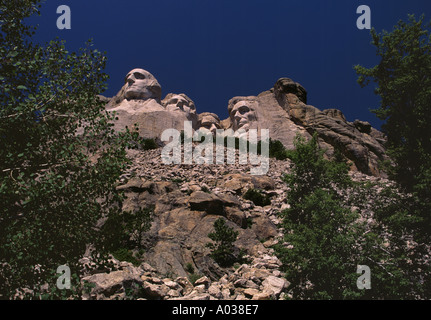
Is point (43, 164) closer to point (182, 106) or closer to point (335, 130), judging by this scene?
point (335, 130)

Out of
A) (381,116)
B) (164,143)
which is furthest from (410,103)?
(164,143)

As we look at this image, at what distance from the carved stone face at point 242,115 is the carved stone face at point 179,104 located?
5.99 metres

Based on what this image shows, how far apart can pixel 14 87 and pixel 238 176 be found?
19.5 m

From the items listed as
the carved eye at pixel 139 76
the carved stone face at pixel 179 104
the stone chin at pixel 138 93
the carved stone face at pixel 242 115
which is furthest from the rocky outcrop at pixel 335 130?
the carved eye at pixel 139 76

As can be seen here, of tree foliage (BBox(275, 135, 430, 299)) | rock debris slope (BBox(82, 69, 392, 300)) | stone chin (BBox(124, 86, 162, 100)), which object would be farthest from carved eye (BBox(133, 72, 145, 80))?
tree foliage (BBox(275, 135, 430, 299))

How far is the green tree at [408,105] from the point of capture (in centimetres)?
1404

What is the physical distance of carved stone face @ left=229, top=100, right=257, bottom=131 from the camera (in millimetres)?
49969

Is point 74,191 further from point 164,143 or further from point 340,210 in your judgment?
point 164,143

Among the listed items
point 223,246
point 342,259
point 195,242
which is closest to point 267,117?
point 195,242

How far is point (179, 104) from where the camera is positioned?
50500mm

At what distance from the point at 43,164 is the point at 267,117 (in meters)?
43.7

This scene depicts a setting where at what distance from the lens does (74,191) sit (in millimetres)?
7793

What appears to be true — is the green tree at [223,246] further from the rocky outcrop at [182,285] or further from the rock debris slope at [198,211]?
the rocky outcrop at [182,285]

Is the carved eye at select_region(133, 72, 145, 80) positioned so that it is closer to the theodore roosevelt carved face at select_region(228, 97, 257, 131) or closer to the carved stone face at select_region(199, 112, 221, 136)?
the carved stone face at select_region(199, 112, 221, 136)
